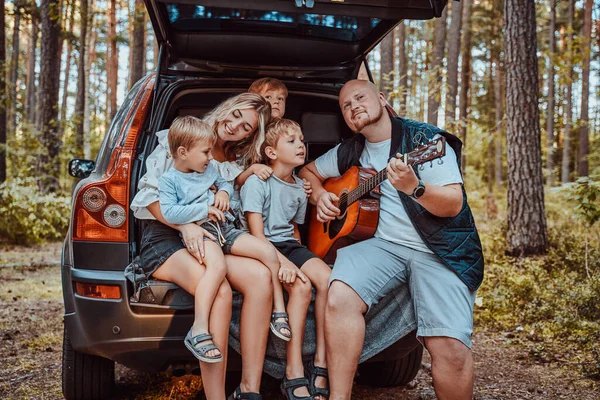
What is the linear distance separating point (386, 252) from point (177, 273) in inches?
43.7

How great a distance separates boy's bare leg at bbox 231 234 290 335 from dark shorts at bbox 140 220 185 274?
0.29 m

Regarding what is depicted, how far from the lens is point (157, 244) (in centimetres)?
272

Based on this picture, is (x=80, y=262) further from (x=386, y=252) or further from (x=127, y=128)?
(x=386, y=252)

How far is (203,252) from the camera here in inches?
104

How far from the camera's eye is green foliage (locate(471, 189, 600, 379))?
4250mm

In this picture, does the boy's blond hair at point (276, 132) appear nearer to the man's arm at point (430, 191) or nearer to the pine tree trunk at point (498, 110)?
the man's arm at point (430, 191)

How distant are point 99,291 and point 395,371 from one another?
1884mm

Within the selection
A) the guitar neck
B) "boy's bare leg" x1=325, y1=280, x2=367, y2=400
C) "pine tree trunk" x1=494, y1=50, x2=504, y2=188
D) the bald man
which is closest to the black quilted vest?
the bald man

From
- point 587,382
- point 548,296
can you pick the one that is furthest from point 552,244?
point 587,382

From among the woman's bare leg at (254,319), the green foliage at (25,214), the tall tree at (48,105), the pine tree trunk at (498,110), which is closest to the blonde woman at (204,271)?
the woman's bare leg at (254,319)

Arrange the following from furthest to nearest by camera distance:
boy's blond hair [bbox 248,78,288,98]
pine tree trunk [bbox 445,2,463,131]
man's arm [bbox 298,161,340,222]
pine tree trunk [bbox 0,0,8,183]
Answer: pine tree trunk [bbox 445,2,463,131] < pine tree trunk [bbox 0,0,8,183] < boy's blond hair [bbox 248,78,288,98] < man's arm [bbox 298,161,340,222]

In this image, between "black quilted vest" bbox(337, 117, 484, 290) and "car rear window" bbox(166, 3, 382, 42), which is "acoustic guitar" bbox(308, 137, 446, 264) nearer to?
"black quilted vest" bbox(337, 117, 484, 290)

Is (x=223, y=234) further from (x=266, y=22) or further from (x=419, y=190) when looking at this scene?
(x=266, y=22)

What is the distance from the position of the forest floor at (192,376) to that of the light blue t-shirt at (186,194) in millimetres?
1195
